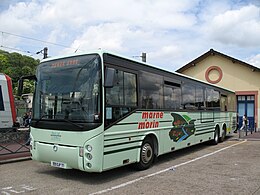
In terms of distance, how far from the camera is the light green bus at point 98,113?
6527 millimetres

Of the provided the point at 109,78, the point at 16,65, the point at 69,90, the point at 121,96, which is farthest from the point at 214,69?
the point at 16,65

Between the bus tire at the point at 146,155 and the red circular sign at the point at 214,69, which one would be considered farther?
the red circular sign at the point at 214,69

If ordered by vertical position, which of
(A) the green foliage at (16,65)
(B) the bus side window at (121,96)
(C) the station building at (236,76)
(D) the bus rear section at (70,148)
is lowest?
(D) the bus rear section at (70,148)

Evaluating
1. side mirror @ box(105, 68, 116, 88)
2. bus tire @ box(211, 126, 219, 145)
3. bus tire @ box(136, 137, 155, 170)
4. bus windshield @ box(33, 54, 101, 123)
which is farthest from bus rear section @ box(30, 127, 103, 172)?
bus tire @ box(211, 126, 219, 145)

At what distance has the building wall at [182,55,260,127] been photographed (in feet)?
76.8

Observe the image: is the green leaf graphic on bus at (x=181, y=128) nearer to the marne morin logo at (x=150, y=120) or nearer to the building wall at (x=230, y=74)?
the marne morin logo at (x=150, y=120)

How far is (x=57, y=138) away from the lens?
694 centimetres

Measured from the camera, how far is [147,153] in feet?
27.3

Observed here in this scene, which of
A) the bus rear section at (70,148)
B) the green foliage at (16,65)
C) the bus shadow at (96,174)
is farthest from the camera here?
the green foliage at (16,65)

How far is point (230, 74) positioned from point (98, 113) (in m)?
20.5

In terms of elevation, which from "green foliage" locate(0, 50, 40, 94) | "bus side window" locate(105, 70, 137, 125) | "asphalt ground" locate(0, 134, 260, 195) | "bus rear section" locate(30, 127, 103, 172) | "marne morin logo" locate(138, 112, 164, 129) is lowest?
"asphalt ground" locate(0, 134, 260, 195)

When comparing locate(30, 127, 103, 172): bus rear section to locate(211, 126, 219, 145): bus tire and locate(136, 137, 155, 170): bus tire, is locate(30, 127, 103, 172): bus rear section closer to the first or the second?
locate(136, 137, 155, 170): bus tire

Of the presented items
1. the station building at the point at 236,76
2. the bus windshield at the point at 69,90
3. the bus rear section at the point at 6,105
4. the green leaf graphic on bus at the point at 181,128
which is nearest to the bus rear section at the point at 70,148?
the bus windshield at the point at 69,90

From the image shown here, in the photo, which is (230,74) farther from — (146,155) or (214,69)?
(146,155)
